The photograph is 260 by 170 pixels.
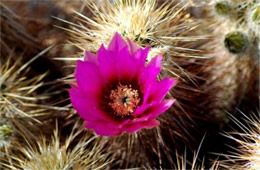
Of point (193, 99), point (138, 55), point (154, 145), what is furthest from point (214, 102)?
point (138, 55)

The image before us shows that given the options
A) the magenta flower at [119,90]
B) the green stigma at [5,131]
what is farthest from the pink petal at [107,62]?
the green stigma at [5,131]

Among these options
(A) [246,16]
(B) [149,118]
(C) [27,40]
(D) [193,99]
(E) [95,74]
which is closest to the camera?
(B) [149,118]

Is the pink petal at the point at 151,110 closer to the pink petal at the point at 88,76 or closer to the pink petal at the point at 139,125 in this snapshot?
the pink petal at the point at 139,125

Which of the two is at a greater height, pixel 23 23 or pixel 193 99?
pixel 23 23

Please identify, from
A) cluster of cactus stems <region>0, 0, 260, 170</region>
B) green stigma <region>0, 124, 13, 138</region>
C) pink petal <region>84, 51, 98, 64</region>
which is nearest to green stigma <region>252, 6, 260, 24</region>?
cluster of cactus stems <region>0, 0, 260, 170</region>

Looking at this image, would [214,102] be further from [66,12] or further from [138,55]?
[66,12]

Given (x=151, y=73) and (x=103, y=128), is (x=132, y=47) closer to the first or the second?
(x=151, y=73)

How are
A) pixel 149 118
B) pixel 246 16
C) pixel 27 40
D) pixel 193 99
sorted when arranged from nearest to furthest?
pixel 149 118
pixel 246 16
pixel 193 99
pixel 27 40

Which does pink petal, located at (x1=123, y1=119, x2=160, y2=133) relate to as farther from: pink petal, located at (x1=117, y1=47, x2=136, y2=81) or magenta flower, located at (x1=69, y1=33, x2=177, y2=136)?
pink petal, located at (x1=117, y1=47, x2=136, y2=81)
